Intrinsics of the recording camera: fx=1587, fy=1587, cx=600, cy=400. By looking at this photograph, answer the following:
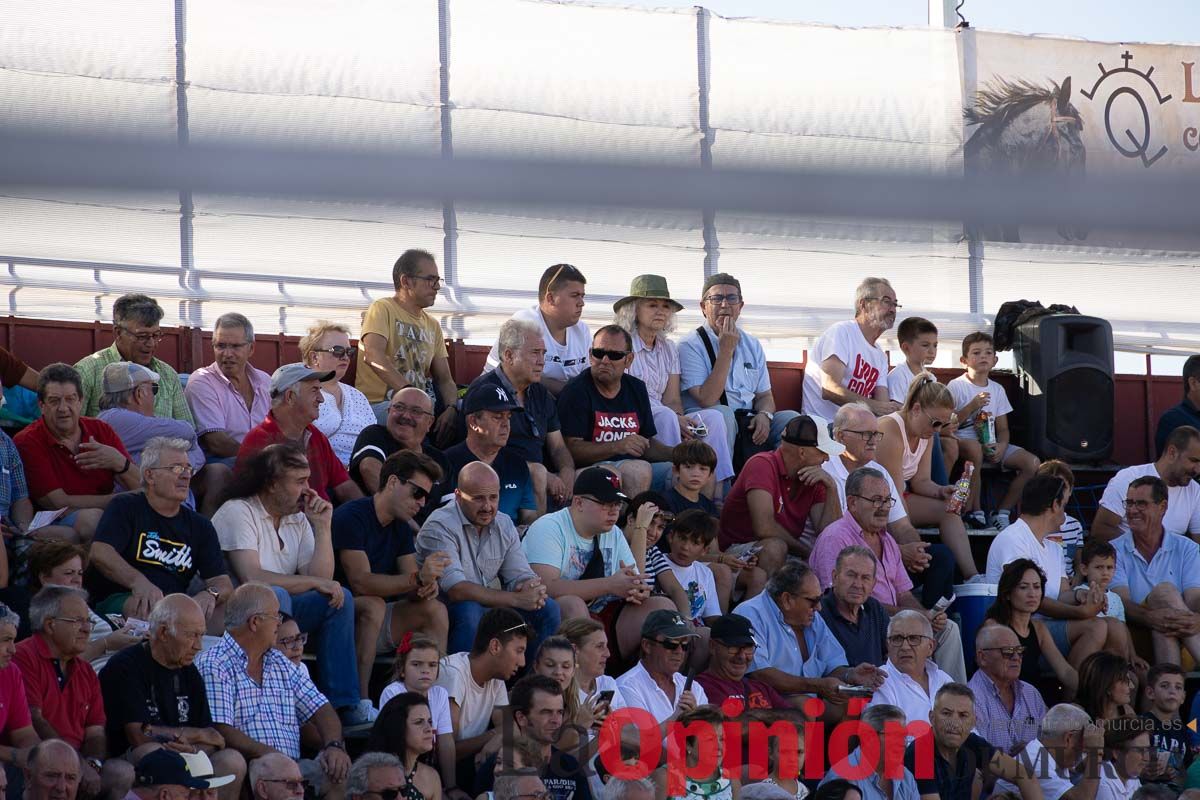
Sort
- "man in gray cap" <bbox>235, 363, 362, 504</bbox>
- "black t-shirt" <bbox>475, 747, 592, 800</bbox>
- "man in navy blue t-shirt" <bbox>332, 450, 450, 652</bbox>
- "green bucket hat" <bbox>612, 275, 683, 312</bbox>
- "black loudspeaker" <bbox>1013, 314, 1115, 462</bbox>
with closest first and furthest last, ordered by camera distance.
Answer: "black t-shirt" <bbox>475, 747, 592, 800</bbox>, "man in navy blue t-shirt" <bbox>332, 450, 450, 652</bbox>, "man in gray cap" <bbox>235, 363, 362, 504</bbox>, "green bucket hat" <bbox>612, 275, 683, 312</bbox>, "black loudspeaker" <bbox>1013, 314, 1115, 462</bbox>

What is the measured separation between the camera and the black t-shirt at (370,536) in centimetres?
649

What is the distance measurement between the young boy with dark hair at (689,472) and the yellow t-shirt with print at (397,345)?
141cm

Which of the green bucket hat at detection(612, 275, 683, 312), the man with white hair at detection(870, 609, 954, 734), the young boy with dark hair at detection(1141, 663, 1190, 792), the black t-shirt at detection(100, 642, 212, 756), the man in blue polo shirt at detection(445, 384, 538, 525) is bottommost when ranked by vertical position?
the young boy with dark hair at detection(1141, 663, 1190, 792)

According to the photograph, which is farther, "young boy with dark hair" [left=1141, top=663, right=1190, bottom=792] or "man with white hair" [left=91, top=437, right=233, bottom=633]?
"young boy with dark hair" [left=1141, top=663, right=1190, bottom=792]

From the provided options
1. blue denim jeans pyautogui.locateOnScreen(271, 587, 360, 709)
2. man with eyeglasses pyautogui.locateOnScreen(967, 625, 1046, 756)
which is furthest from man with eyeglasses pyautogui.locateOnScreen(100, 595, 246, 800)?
man with eyeglasses pyautogui.locateOnScreen(967, 625, 1046, 756)

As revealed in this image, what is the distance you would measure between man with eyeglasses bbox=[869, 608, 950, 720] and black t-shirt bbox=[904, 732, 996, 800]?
268 millimetres

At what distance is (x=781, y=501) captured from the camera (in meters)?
7.90

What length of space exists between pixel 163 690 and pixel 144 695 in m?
0.06

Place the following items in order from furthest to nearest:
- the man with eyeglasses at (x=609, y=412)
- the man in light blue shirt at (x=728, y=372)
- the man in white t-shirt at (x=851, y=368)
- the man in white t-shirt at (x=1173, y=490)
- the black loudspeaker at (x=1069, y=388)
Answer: the black loudspeaker at (x=1069, y=388)
the man in white t-shirt at (x=851, y=368)
the man in white t-shirt at (x=1173, y=490)
the man in light blue shirt at (x=728, y=372)
the man with eyeglasses at (x=609, y=412)

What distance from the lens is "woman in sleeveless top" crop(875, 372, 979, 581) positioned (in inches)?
337

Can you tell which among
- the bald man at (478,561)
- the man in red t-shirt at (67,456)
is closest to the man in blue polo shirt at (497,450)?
the bald man at (478,561)

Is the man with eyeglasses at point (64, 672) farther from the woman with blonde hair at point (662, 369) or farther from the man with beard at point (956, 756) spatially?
the woman with blonde hair at point (662, 369)

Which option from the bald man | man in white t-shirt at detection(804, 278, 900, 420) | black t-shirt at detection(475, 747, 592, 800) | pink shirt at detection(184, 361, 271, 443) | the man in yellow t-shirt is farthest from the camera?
man in white t-shirt at detection(804, 278, 900, 420)

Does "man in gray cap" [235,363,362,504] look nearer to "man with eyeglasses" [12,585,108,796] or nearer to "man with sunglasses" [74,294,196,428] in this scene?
"man with sunglasses" [74,294,196,428]
